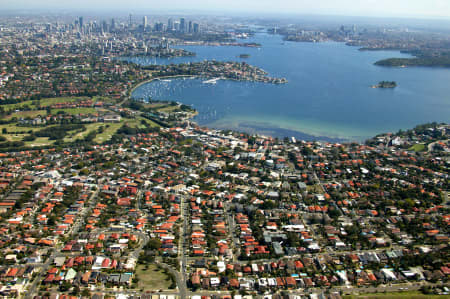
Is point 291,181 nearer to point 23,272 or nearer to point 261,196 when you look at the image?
point 261,196

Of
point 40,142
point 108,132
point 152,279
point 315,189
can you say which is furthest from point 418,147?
point 40,142

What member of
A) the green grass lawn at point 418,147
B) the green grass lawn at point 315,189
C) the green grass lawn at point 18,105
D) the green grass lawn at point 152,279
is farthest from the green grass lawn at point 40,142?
the green grass lawn at point 418,147

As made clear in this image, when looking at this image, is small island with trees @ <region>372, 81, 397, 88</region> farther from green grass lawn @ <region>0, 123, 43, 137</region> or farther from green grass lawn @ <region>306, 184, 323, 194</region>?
green grass lawn @ <region>0, 123, 43, 137</region>

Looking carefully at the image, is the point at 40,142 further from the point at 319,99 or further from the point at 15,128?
the point at 319,99

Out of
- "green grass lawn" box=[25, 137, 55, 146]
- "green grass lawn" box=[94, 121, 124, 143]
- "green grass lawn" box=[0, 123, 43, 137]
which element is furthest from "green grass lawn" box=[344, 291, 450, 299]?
"green grass lawn" box=[0, 123, 43, 137]

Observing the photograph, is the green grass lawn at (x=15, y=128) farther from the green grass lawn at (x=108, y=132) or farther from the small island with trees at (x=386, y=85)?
the small island with trees at (x=386, y=85)

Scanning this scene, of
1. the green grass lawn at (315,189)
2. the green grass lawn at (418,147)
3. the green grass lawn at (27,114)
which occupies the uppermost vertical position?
the green grass lawn at (418,147)
